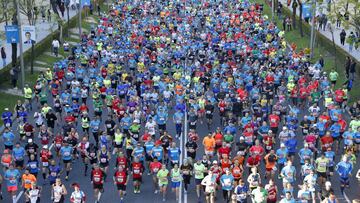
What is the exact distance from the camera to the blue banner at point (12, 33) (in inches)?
1344

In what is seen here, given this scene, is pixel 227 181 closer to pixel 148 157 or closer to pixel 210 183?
pixel 210 183

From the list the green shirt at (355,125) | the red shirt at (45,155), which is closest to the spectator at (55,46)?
the red shirt at (45,155)

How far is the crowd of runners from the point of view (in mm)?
19094

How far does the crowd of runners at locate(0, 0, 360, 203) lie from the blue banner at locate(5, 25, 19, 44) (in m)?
2.86

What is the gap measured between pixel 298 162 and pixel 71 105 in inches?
411

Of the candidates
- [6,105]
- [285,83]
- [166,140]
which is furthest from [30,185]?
[285,83]

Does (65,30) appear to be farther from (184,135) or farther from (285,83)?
(184,135)

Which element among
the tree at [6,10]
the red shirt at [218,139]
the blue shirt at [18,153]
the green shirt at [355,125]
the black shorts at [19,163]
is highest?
the tree at [6,10]

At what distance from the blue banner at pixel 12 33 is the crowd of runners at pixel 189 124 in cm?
286

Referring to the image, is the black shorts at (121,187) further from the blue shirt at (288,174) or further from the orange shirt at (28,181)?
the blue shirt at (288,174)

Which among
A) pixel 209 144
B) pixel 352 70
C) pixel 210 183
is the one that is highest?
pixel 352 70

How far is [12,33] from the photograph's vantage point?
34156mm

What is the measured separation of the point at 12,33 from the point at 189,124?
13.5 meters

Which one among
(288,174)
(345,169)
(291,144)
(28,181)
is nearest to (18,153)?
(28,181)
